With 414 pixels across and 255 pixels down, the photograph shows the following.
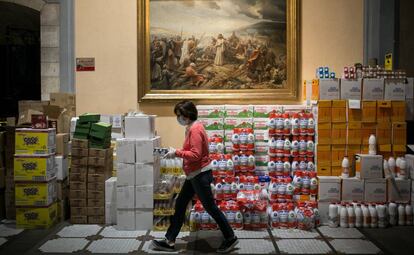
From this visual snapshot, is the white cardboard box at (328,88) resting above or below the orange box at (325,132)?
above

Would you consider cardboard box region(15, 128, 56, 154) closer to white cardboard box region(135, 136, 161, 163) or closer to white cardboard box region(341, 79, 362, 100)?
white cardboard box region(135, 136, 161, 163)

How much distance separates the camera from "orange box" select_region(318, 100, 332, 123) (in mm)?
6535

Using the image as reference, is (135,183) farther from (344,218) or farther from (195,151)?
(344,218)

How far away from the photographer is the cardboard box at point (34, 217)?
6160mm

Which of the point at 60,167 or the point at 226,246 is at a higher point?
the point at 60,167

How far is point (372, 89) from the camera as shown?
21.7 feet

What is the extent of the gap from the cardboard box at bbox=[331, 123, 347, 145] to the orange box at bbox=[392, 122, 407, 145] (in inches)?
26.3

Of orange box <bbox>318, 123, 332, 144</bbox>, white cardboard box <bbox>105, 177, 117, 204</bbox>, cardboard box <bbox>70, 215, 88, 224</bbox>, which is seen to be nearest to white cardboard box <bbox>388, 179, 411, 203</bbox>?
orange box <bbox>318, 123, 332, 144</bbox>

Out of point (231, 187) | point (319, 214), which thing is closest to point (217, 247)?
point (231, 187)

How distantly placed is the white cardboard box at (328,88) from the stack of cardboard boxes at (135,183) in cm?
243

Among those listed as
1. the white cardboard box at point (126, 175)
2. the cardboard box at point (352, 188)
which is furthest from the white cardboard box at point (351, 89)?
the white cardboard box at point (126, 175)

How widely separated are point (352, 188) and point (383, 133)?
34.9 inches

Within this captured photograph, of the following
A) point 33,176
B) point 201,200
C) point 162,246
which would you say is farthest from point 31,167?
point 201,200

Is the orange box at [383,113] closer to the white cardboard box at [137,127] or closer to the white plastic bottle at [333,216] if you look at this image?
the white plastic bottle at [333,216]
